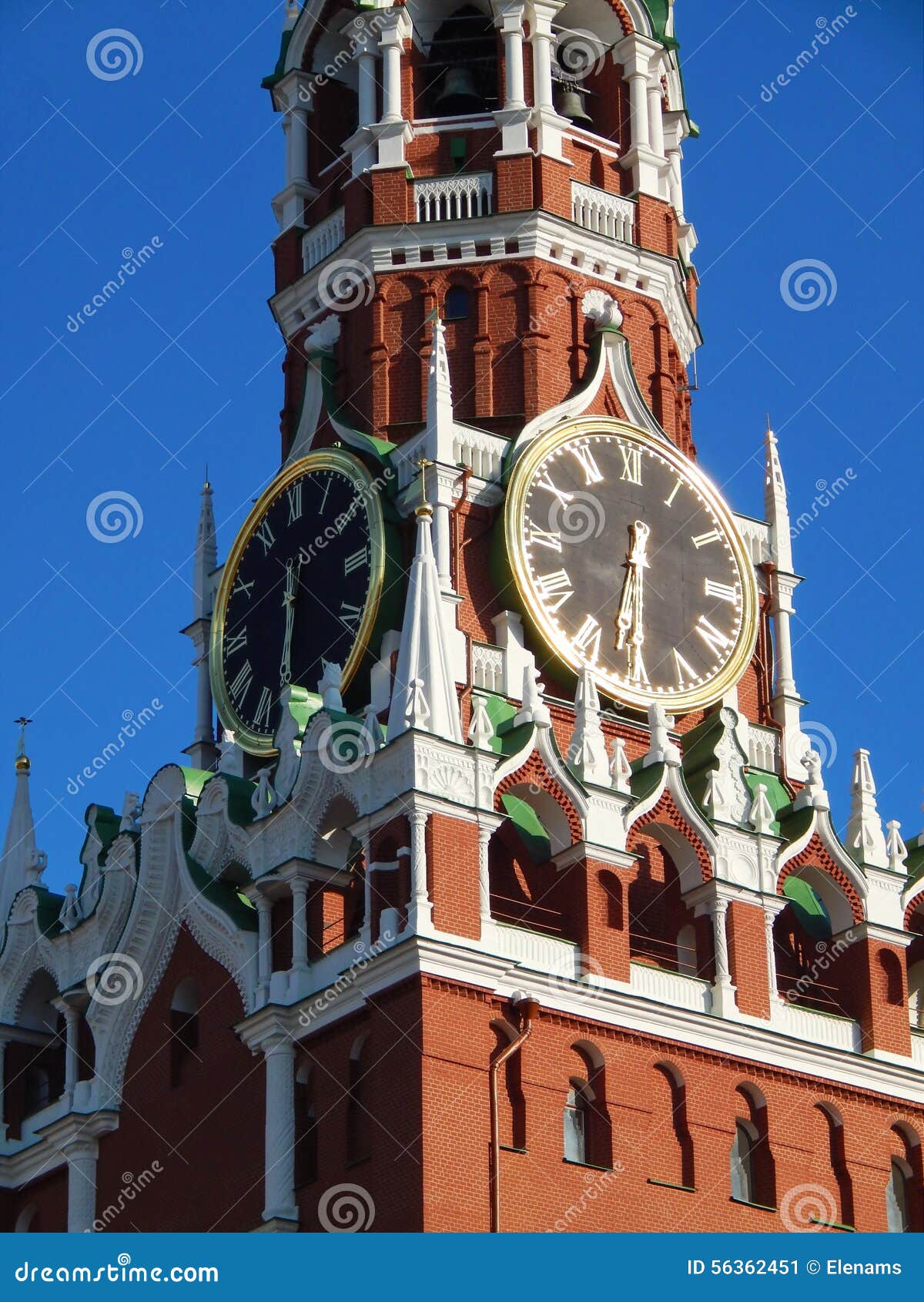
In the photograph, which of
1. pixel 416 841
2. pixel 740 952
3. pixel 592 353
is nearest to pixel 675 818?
pixel 740 952

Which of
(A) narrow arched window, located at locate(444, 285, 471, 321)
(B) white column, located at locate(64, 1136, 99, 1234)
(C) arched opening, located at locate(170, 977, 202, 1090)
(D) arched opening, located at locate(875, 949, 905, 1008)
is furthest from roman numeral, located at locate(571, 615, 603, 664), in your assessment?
(B) white column, located at locate(64, 1136, 99, 1234)

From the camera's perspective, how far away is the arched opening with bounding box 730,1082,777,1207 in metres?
48.0

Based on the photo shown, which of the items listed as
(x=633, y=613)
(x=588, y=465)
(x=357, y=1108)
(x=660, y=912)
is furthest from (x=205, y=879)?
(x=588, y=465)

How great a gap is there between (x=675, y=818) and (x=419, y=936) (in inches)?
229

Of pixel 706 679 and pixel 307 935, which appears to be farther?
pixel 706 679

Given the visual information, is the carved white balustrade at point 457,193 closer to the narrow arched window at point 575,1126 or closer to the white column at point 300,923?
the white column at point 300,923

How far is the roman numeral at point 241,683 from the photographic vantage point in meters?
54.1

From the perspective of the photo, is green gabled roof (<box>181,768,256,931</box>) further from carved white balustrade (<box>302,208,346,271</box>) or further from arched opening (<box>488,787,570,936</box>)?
carved white balustrade (<box>302,208,346,271</box>)

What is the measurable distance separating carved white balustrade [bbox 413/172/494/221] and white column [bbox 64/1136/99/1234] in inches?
614

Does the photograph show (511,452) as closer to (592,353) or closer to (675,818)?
(592,353)

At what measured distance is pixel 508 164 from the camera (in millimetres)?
55562

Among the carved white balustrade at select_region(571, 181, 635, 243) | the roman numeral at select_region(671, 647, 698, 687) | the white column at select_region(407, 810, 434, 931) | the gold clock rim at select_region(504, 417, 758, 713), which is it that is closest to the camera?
the white column at select_region(407, 810, 434, 931)

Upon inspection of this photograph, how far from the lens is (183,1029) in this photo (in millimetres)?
50375

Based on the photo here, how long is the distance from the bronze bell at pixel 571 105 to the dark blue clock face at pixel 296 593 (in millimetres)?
8099
